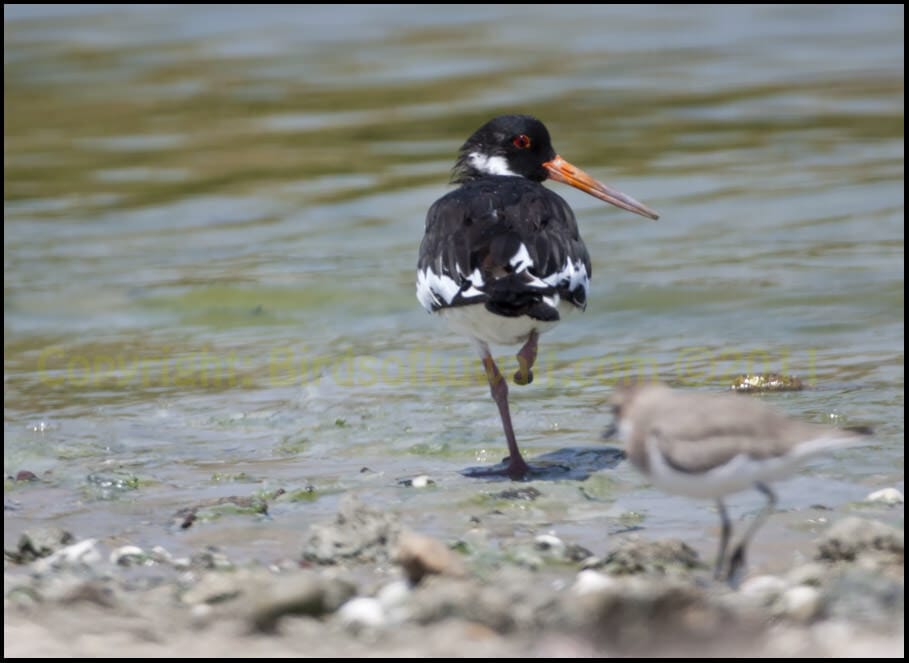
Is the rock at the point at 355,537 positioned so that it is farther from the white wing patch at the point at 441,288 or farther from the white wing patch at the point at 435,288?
the white wing patch at the point at 435,288

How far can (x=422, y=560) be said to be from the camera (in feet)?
14.9

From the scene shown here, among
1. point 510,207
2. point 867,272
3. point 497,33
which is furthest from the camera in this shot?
point 497,33

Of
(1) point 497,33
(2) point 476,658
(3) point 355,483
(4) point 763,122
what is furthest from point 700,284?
(1) point 497,33

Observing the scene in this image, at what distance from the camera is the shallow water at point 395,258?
6.50 meters

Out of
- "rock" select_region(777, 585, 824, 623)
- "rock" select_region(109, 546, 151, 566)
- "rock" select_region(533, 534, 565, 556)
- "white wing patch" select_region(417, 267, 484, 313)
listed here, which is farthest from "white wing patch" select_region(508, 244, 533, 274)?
"rock" select_region(777, 585, 824, 623)

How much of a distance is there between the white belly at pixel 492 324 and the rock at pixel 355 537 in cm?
136

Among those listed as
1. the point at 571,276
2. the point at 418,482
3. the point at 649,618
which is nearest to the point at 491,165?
the point at 571,276

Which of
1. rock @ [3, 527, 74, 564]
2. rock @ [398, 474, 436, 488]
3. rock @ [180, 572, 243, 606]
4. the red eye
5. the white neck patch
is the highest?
the red eye

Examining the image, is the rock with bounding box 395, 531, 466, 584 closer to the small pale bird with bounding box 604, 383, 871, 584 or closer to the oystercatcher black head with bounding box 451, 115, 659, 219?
the small pale bird with bounding box 604, 383, 871, 584

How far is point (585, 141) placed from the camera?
14.8 meters

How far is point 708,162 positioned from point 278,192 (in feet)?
12.3

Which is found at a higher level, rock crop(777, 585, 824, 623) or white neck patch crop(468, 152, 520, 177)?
white neck patch crop(468, 152, 520, 177)

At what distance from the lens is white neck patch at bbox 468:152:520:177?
8.16 m

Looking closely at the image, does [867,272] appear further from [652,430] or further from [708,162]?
[652,430]
